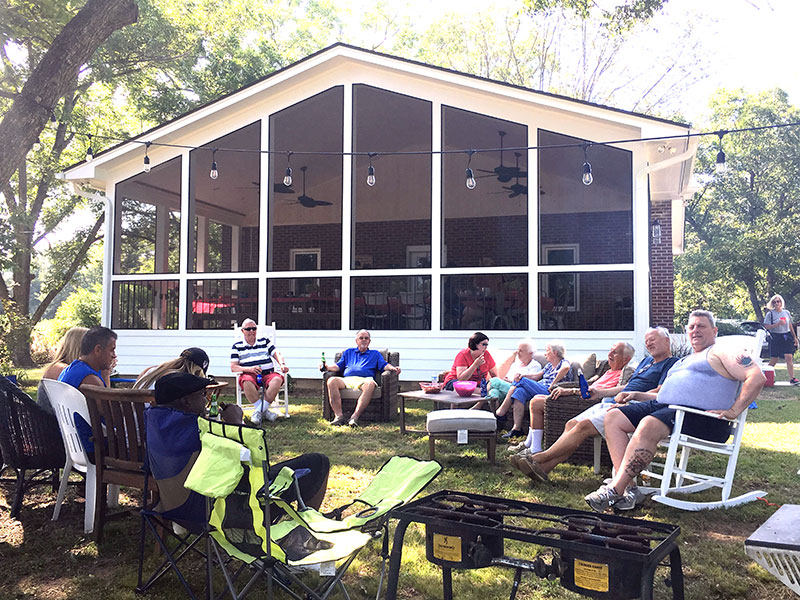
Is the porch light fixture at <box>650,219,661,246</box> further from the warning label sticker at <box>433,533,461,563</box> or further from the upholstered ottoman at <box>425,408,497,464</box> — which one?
the warning label sticker at <box>433,533,461,563</box>

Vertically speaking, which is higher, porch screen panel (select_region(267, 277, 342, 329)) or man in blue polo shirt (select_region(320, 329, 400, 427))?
porch screen panel (select_region(267, 277, 342, 329))

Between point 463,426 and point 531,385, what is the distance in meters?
1.13

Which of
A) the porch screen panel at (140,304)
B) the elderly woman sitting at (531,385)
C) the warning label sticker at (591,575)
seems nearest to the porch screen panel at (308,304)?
the porch screen panel at (140,304)

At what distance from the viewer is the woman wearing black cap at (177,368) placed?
338 cm

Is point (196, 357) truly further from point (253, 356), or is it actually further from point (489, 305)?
point (489, 305)

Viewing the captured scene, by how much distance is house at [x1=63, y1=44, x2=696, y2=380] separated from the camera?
8172 millimetres

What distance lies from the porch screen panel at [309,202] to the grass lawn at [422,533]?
6.65m

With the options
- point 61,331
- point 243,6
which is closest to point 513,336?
point 61,331

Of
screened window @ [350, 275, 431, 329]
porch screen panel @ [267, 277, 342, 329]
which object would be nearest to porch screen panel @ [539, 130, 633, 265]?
screened window @ [350, 275, 431, 329]

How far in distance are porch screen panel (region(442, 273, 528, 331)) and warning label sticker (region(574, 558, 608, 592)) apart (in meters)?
6.63

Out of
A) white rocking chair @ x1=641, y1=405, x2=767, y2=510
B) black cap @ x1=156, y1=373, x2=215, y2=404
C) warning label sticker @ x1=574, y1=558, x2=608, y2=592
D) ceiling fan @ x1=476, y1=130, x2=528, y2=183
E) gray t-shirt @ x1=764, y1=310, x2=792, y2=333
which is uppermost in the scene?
ceiling fan @ x1=476, y1=130, x2=528, y2=183

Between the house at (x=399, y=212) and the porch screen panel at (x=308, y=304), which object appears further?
the porch screen panel at (x=308, y=304)

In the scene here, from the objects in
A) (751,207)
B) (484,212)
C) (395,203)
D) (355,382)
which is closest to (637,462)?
(355,382)

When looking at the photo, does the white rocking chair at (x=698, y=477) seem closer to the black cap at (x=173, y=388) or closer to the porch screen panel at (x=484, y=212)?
the black cap at (x=173, y=388)
